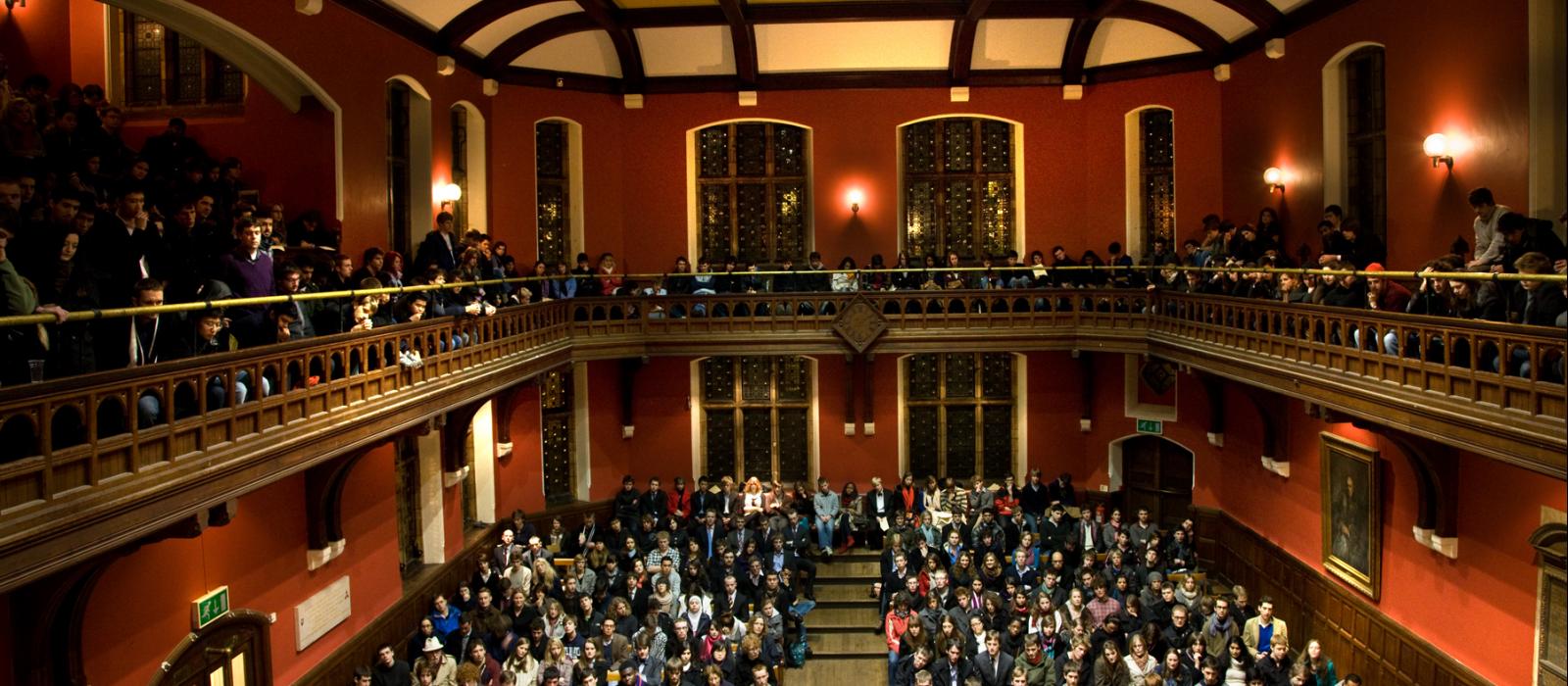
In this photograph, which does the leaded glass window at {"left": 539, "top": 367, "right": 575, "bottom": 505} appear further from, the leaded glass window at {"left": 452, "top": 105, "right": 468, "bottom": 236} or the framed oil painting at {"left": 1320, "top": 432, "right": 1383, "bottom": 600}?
the framed oil painting at {"left": 1320, "top": 432, "right": 1383, "bottom": 600}

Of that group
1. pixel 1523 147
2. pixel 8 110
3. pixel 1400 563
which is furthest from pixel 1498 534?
pixel 8 110

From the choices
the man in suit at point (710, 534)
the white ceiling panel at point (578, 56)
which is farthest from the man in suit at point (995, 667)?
the white ceiling panel at point (578, 56)

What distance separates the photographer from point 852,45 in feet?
58.1

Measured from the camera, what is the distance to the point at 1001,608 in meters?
12.8

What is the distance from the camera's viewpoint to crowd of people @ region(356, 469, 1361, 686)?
448 inches

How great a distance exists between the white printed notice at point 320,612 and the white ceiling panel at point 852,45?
10.7 metres

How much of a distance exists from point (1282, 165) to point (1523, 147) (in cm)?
485

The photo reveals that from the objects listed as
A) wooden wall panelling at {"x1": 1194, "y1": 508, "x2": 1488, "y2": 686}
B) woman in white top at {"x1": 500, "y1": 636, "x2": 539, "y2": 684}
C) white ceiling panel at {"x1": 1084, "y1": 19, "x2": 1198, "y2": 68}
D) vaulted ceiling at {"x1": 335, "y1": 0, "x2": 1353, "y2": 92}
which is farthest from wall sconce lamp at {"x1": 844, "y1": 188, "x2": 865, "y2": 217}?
woman in white top at {"x1": 500, "y1": 636, "x2": 539, "y2": 684}

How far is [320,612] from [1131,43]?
14.2 meters

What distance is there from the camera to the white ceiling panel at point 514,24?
1561 centimetres

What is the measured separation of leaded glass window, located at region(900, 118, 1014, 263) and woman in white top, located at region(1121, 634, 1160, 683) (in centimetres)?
856

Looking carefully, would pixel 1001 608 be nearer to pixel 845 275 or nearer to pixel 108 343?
pixel 845 275

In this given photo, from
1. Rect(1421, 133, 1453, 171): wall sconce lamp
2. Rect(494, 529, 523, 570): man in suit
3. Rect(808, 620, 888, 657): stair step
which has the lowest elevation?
Rect(808, 620, 888, 657): stair step

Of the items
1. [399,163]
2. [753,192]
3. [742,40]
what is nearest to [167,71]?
[399,163]
